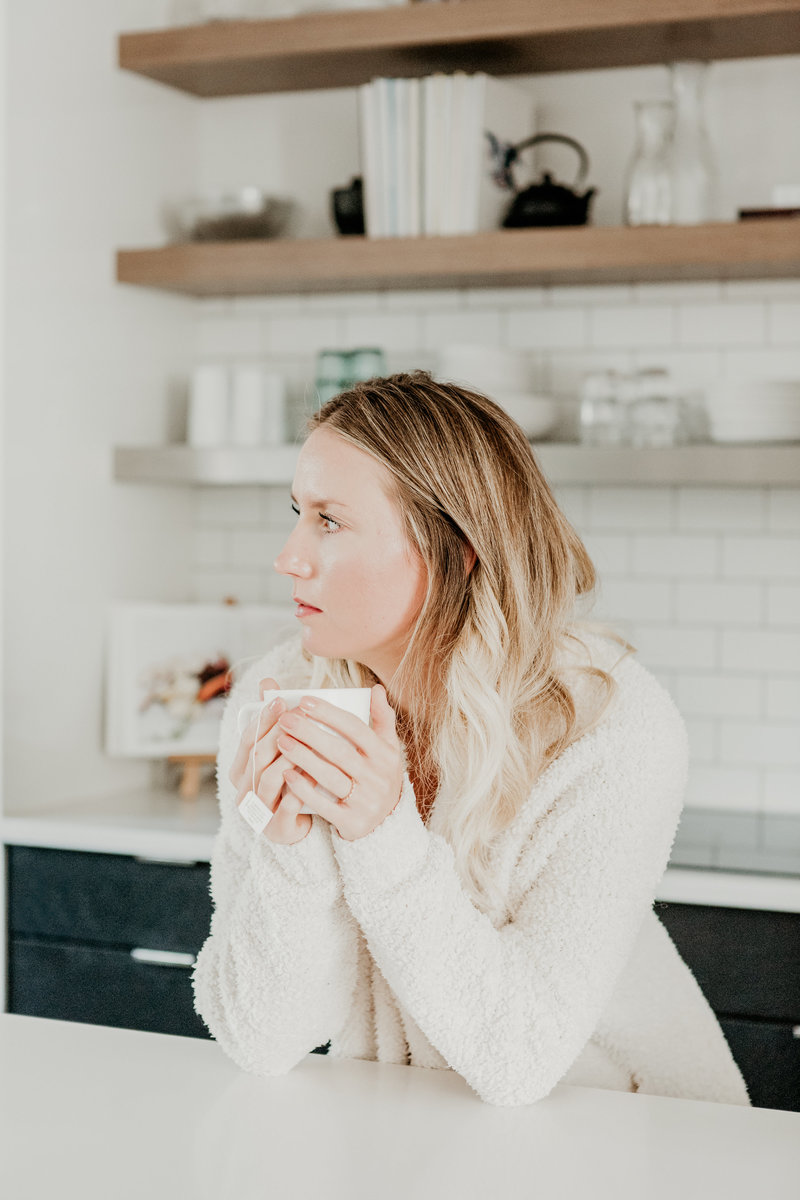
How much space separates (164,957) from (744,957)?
1129 millimetres

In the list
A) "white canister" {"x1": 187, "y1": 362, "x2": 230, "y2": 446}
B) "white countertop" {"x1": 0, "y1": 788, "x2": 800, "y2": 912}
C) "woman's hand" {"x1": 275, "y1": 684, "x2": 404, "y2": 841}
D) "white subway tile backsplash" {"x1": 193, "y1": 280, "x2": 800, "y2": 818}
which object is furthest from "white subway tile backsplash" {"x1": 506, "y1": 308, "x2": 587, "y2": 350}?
"woman's hand" {"x1": 275, "y1": 684, "x2": 404, "y2": 841}

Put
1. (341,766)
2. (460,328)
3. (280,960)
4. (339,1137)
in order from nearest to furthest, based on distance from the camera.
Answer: (339,1137)
(341,766)
(280,960)
(460,328)

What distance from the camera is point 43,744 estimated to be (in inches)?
115

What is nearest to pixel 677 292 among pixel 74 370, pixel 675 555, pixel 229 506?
pixel 675 555

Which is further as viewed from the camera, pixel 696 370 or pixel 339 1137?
pixel 696 370

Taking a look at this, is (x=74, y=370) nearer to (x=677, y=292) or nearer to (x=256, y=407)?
(x=256, y=407)

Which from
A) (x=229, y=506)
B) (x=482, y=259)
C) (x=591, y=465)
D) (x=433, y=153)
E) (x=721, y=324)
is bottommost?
(x=229, y=506)

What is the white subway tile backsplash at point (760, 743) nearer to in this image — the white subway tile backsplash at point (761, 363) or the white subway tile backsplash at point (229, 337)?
the white subway tile backsplash at point (761, 363)

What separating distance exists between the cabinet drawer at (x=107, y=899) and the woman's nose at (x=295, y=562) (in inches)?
51.7

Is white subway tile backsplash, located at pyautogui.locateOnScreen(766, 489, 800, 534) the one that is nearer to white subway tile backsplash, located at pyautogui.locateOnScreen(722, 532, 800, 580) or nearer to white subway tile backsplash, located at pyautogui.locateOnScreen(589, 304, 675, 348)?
white subway tile backsplash, located at pyautogui.locateOnScreen(722, 532, 800, 580)

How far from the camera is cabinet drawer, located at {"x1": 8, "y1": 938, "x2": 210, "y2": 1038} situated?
267cm

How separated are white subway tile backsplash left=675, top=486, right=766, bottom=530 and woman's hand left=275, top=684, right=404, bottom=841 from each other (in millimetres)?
1956

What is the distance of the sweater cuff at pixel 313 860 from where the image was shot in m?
1.36

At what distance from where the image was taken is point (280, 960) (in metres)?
1.41
